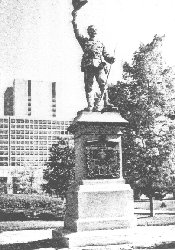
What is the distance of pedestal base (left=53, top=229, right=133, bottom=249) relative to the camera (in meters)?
9.88

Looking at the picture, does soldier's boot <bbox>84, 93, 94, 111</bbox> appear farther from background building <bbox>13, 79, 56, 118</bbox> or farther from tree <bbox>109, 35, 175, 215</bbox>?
background building <bbox>13, 79, 56, 118</bbox>

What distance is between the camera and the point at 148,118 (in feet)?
67.6

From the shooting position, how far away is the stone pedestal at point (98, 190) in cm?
1020

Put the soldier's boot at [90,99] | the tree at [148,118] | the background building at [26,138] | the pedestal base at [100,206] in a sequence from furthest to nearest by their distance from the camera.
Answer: the background building at [26,138] < the tree at [148,118] < the soldier's boot at [90,99] < the pedestal base at [100,206]

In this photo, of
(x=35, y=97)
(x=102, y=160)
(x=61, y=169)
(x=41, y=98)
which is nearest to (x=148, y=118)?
(x=61, y=169)

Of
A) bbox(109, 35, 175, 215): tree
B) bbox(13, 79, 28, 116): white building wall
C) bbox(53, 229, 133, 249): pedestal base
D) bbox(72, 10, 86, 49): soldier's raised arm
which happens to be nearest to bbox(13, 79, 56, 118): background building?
bbox(13, 79, 28, 116): white building wall

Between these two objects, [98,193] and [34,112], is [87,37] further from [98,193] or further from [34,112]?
[34,112]

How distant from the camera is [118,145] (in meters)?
11.3

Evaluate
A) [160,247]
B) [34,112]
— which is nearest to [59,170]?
[160,247]

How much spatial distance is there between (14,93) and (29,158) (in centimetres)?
3972

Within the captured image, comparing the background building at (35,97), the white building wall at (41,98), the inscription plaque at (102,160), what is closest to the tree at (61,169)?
the inscription plaque at (102,160)

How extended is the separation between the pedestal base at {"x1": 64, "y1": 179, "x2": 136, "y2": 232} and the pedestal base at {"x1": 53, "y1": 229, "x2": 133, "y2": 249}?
0.19 metres

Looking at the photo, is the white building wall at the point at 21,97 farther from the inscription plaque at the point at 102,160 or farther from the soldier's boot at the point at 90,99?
the inscription plaque at the point at 102,160

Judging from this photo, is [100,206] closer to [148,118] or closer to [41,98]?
[148,118]
